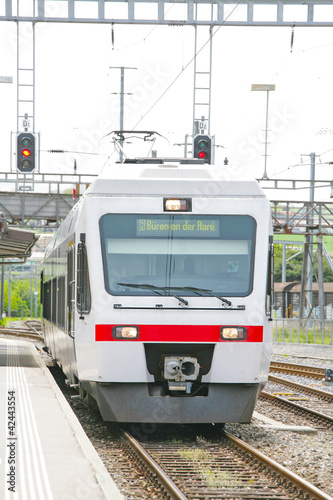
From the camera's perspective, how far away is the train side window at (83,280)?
9992 mm

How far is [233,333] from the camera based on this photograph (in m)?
9.82

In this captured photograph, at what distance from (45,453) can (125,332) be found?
231cm

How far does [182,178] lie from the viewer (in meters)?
10.5

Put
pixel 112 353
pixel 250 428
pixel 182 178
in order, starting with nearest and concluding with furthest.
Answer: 1. pixel 112 353
2. pixel 182 178
3. pixel 250 428

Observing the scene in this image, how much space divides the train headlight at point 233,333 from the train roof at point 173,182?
5.34ft

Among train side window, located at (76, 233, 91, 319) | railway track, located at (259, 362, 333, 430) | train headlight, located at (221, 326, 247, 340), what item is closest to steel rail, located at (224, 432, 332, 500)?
train headlight, located at (221, 326, 247, 340)

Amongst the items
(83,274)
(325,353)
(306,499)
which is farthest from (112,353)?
(325,353)

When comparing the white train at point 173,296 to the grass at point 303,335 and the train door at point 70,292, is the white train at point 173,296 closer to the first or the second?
the train door at point 70,292

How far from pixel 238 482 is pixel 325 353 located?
77.1 feet

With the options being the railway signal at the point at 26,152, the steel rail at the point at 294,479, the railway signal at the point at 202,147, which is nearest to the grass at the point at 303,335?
the railway signal at the point at 202,147

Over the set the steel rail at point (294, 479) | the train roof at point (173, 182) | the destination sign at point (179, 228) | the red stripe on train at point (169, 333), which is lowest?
the steel rail at point (294, 479)

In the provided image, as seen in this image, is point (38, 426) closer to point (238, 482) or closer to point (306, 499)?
point (238, 482)

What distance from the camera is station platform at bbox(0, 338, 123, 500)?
20.3ft

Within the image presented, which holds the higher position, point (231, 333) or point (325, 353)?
point (231, 333)
